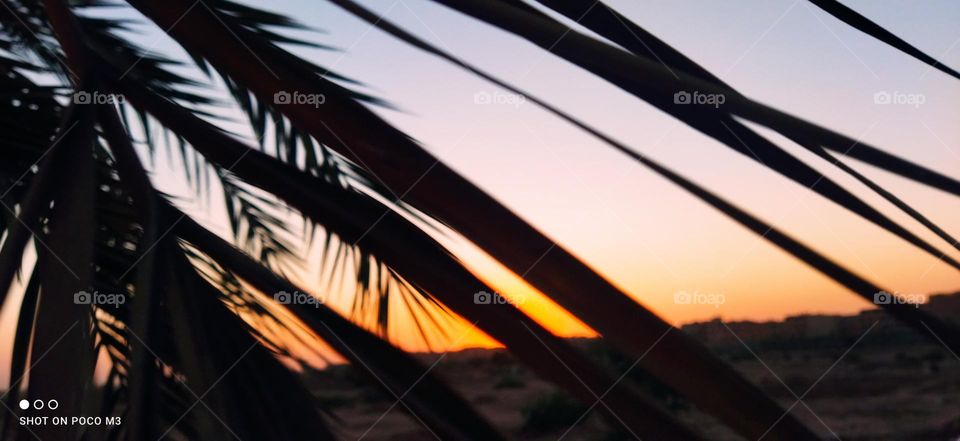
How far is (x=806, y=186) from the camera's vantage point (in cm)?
40

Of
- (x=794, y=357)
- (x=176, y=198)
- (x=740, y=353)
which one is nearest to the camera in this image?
(x=176, y=198)

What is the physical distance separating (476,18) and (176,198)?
33.9 inches

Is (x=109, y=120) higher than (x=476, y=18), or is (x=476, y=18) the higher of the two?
(x=476, y=18)

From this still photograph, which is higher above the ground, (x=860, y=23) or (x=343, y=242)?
(x=860, y=23)

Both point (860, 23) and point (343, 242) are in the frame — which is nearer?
point (860, 23)

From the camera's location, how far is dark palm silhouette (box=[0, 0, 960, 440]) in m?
0.31

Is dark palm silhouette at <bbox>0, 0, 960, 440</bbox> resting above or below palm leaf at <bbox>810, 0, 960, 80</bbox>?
below

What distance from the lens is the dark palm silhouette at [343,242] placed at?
0.31 metres

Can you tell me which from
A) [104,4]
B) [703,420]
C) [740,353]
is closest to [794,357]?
[740,353]

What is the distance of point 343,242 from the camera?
0.58m

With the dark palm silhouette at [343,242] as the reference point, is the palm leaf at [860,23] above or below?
above

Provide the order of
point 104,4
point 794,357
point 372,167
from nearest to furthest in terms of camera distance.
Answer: point 372,167 < point 104,4 < point 794,357

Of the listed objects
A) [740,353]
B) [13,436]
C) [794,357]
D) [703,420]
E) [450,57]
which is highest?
[794,357]

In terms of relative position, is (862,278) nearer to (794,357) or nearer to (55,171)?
(55,171)
